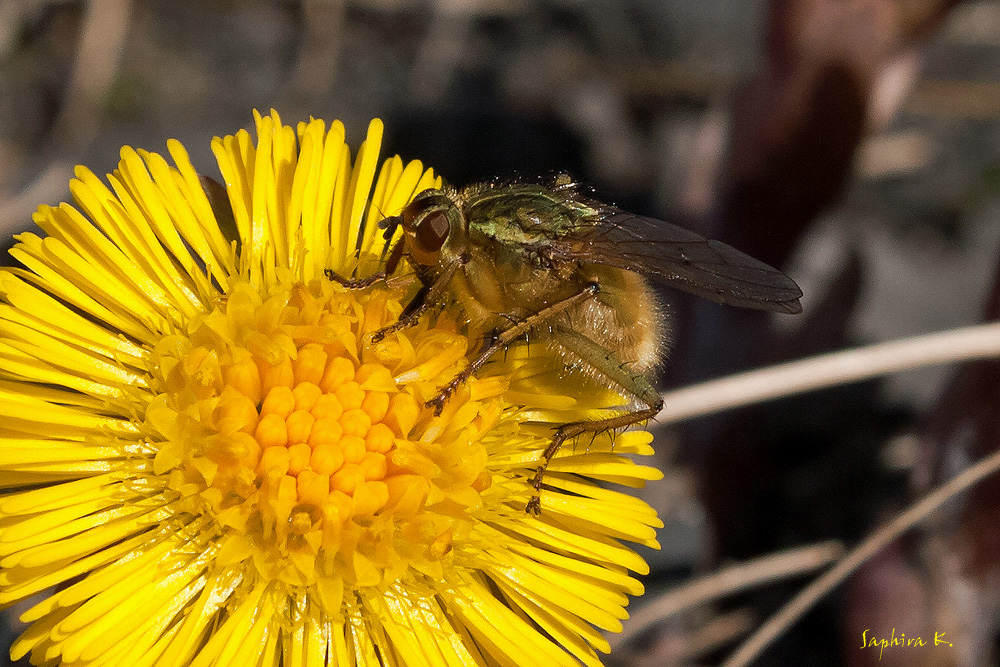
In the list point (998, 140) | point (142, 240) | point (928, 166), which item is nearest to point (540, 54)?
point (928, 166)

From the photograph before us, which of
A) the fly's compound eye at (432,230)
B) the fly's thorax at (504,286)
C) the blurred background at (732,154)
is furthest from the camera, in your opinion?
the blurred background at (732,154)

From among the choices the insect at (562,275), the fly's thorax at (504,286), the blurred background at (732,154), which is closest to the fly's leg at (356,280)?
the insect at (562,275)

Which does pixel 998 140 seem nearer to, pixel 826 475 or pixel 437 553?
pixel 826 475

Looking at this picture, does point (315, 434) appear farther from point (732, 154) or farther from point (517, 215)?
point (732, 154)

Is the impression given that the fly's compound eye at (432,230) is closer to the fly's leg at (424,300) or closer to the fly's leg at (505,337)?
the fly's leg at (424,300)

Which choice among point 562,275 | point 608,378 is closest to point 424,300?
point 562,275

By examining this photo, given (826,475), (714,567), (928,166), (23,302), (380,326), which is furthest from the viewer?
(928,166)
